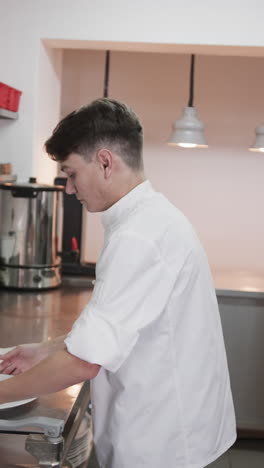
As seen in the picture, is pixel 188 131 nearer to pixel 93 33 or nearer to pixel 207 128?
pixel 93 33

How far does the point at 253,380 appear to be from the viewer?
3.31 m

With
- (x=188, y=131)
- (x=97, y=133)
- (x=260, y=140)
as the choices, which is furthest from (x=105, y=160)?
(x=260, y=140)

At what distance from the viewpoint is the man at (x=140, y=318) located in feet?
3.83

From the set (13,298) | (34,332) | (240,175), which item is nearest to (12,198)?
(13,298)

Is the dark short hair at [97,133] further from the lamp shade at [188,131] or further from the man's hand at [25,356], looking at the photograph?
the lamp shade at [188,131]

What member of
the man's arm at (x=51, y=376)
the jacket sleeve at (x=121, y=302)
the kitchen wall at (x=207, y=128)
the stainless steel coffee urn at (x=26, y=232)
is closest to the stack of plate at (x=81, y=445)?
the stainless steel coffee urn at (x=26, y=232)

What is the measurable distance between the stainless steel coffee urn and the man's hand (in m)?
1.31

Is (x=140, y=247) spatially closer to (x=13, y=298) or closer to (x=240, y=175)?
(x=13, y=298)

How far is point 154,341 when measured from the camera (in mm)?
1254

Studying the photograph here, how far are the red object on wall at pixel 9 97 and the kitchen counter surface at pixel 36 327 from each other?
0.81 metres

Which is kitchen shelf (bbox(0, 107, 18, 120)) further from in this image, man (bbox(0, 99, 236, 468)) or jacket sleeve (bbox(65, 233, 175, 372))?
jacket sleeve (bbox(65, 233, 175, 372))

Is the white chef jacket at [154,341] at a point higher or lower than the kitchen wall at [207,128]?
lower

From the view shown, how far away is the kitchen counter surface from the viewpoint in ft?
4.37

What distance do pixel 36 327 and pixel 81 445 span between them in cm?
49
